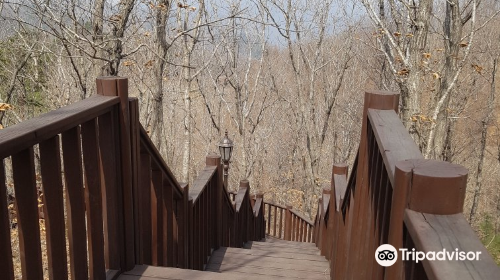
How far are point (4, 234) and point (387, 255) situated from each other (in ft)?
3.77

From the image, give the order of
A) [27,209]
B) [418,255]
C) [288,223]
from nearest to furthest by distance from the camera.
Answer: [418,255], [27,209], [288,223]

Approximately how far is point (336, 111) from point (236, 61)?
20.3 feet

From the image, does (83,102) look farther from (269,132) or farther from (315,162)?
(269,132)

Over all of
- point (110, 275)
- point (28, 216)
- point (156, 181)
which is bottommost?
point (110, 275)

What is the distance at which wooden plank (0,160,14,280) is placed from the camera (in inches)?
49.8

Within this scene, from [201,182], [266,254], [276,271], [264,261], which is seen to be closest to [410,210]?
[201,182]

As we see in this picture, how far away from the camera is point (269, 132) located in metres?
21.5

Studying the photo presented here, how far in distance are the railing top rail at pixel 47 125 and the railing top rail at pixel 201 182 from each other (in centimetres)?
144

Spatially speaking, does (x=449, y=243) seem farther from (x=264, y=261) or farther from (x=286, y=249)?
(x=286, y=249)

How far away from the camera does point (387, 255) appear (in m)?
1.30

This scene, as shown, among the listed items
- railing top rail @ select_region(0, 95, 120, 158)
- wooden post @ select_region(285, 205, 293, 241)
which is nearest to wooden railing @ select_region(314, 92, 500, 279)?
railing top rail @ select_region(0, 95, 120, 158)

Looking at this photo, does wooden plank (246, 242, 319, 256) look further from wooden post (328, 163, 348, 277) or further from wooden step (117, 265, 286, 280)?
wooden step (117, 265, 286, 280)

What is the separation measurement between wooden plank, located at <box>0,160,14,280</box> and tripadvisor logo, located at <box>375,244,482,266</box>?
3.73 feet

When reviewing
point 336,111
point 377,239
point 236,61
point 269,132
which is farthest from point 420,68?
point 269,132
